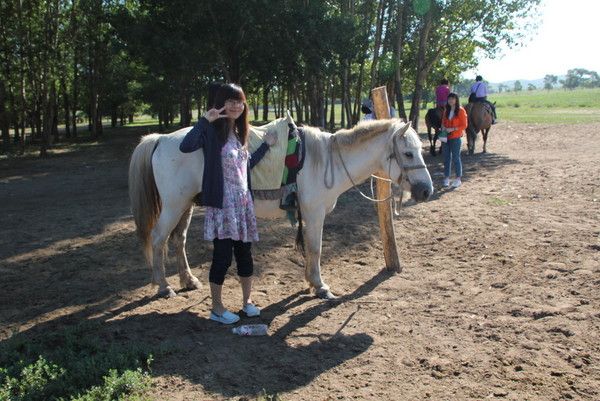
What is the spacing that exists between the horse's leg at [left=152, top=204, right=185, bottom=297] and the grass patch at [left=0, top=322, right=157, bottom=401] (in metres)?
1.03

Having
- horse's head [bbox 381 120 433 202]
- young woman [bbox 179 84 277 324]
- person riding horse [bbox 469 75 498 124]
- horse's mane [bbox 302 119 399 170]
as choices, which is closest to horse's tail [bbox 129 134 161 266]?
young woman [bbox 179 84 277 324]

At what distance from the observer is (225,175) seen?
4113mm

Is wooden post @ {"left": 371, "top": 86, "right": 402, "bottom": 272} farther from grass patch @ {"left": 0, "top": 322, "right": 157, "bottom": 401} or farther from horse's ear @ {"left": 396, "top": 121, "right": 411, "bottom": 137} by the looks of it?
grass patch @ {"left": 0, "top": 322, "right": 157, "bottom": 401}

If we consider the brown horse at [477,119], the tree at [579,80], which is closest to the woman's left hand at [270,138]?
Result: the brown horse at [477,119]

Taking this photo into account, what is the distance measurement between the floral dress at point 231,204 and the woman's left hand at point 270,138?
1.89 feet

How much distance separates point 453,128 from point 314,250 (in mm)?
6022

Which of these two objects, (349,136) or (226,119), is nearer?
(226,119)

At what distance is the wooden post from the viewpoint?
5.75 m

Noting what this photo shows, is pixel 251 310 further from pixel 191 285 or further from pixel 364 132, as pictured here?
pixel 364 132

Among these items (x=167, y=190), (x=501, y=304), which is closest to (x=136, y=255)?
(x=167, y=190)

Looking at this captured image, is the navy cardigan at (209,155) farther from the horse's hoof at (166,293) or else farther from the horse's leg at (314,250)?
the horse's hoof at (166,293)

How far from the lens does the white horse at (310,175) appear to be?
4766mm

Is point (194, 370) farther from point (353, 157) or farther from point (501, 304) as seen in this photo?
point (501, 304)

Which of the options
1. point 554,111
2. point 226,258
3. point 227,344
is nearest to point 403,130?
point 226,258
